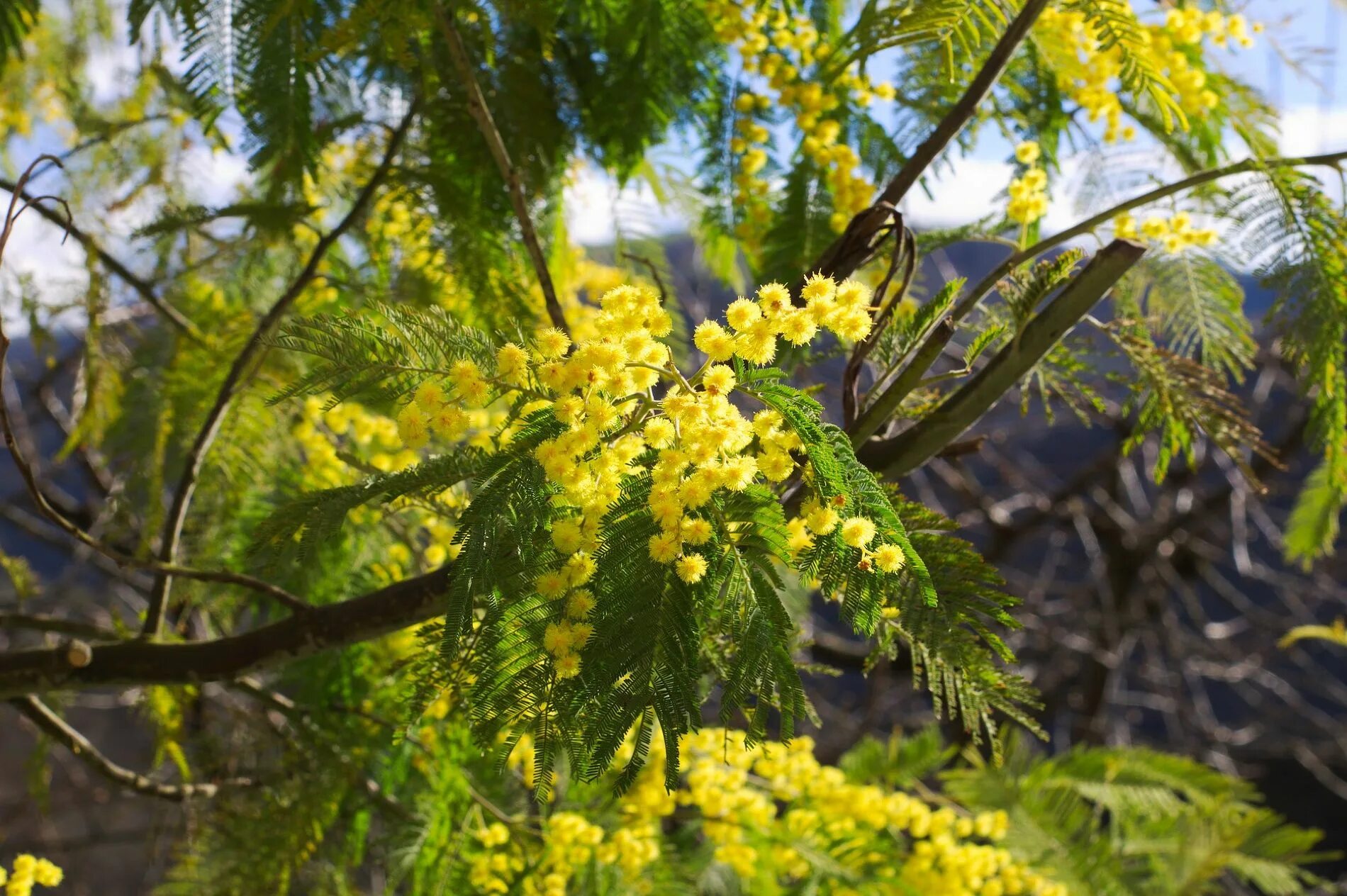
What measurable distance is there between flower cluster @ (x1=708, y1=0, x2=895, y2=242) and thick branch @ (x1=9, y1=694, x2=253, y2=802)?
2.68 feet

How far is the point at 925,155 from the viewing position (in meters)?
0.92

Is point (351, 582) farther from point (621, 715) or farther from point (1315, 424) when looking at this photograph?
point (1315, 424)

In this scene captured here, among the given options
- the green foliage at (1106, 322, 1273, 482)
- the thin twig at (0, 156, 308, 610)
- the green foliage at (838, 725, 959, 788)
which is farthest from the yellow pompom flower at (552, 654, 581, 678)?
the green foliage at (838, 725, 959, 788)

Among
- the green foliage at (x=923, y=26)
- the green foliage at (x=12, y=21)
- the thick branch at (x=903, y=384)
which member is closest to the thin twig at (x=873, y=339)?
the thick branch at (x=903, y=384)

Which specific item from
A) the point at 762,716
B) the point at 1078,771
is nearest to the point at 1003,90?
the point at 762,716

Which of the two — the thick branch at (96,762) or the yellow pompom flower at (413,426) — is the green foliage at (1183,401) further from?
the thick branch at (96,762)

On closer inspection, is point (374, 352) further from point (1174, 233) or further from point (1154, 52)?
point (1154, 52)

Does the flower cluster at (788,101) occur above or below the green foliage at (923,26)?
above

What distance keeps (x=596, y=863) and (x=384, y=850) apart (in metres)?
0.25

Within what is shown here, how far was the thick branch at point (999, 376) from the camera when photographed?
75cm

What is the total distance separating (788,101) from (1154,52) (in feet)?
1.18

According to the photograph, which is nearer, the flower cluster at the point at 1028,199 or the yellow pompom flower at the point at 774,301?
the yellow pompom flower at the point at 774,301

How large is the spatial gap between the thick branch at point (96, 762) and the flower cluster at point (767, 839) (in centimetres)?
29

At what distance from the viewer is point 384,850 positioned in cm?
125
